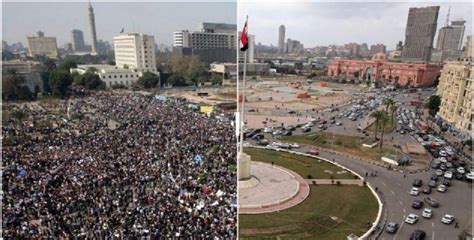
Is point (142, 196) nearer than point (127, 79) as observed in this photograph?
Yes

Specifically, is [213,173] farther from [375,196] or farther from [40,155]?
[40,155]

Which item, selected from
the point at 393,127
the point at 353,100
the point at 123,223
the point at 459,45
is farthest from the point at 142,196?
the point at 459,45

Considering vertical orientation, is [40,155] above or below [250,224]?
above

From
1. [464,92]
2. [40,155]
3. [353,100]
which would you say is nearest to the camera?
[40,155]

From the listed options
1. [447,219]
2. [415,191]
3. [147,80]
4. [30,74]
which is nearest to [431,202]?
[415,191]

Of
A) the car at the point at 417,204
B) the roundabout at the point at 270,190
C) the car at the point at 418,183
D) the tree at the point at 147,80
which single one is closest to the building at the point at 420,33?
the tree at the point at 147,80

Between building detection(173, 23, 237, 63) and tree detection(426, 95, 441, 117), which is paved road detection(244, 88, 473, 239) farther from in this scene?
building detection(173, 23, 237, 63)
